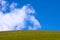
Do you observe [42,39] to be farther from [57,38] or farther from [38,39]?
[57,38]

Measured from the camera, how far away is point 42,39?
1164 inches

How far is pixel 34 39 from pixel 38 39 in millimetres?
606

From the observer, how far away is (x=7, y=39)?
30.1 meters

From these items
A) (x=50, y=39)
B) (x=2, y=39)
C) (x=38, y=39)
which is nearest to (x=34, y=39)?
(x=38, y=39)

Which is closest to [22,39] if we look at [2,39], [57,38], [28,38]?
[28,38]

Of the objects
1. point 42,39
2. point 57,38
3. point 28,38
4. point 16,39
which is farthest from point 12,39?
point 57,38

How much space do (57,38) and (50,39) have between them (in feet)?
3.91

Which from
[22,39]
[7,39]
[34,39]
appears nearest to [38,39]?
[34,39]

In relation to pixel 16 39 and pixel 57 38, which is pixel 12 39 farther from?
pixel 57 38

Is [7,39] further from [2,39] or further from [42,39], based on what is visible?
[42,39]

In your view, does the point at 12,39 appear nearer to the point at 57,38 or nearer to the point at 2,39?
the point at 2,39

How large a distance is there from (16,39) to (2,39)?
209 cm

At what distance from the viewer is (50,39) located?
3005 cm

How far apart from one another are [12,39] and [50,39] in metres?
5.73
